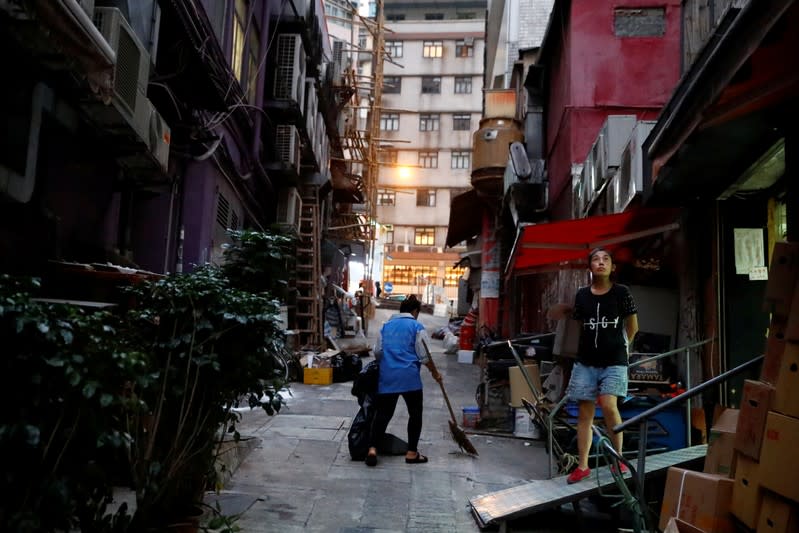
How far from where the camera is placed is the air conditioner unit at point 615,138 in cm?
835

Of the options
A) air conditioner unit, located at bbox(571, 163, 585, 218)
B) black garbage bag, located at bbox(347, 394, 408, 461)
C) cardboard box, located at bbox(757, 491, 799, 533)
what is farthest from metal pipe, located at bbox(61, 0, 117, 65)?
air conditioner unit, located at bbox(571, 163, 585, 218)

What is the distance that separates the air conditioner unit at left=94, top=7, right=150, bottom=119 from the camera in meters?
5.74

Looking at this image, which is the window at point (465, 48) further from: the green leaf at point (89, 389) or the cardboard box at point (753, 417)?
the green leaf at point (89, 389)

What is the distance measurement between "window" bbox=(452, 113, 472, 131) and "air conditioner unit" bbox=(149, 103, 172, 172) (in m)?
45.5

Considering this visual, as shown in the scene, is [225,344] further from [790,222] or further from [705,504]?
[790,222]

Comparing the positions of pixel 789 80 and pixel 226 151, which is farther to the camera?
pixel 226 151

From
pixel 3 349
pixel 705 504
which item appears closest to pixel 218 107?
pixel 3 349

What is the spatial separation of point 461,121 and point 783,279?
49677 millimetres

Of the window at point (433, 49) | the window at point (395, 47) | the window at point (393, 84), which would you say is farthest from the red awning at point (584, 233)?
the window at point (395, 47)

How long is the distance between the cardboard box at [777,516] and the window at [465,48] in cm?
5283

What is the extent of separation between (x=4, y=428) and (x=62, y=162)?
15.5 ft

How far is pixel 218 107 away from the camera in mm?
9234

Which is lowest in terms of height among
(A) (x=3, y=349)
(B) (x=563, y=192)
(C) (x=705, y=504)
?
(C) (x=705, y=504)

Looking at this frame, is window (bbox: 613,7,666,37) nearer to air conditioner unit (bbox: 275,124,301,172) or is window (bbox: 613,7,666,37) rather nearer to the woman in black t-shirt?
air conditioner unit (bbox: 275,124,301,172)
